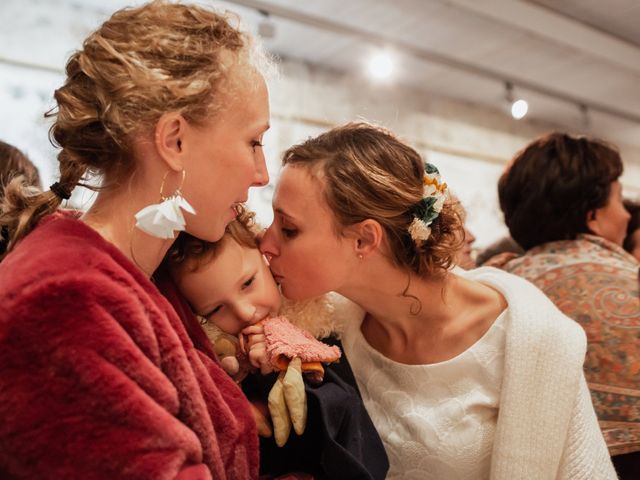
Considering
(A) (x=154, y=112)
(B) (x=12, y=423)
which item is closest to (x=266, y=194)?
(A) (x=154, y=112)

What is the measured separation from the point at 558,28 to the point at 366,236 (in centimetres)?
285

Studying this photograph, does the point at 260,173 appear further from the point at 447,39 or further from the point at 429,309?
the point at 447,39

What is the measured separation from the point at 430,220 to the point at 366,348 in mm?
429

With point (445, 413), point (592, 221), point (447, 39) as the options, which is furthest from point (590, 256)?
point (447, 39)

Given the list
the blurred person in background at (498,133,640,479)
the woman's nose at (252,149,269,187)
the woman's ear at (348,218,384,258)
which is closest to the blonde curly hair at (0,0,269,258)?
the woman's nose at (252,149,269,187)

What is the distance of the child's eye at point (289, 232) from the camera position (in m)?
1.48

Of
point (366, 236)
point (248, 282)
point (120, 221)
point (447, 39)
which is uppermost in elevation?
point (447, 39)

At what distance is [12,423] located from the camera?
752mm

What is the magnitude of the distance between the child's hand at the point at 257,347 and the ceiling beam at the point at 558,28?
8.28 feet

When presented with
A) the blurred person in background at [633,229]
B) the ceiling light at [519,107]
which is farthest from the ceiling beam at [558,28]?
the blurred person in background at [633,229]

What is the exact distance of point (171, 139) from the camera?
1.05m

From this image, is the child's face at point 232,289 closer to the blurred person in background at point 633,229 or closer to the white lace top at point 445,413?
the white lace top at point 445,413

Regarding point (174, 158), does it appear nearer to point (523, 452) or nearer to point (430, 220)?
point (430, 220)

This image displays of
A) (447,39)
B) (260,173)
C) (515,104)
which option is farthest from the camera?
(515,104)
